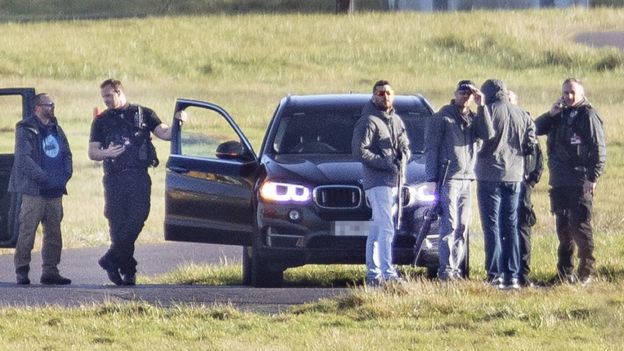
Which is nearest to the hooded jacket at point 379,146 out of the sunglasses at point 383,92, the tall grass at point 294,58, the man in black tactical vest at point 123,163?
the sunglasses at point 383,92

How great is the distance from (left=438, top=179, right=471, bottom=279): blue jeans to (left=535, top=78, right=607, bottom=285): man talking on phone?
0.87 metres

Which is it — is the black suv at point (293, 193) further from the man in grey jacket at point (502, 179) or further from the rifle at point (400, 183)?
the man in grey jacket at point (502, 179)

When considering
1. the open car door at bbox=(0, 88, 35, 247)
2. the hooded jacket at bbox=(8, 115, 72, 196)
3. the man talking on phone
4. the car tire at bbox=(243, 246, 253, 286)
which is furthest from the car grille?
the open car door at bbox=(0, 88, 35, 247)

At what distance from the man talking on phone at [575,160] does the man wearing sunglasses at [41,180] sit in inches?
155

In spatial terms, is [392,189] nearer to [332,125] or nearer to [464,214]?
[464,214]

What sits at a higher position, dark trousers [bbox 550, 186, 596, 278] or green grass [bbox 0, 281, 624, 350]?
dark trousers [bbox 550, 186, 596, 278]

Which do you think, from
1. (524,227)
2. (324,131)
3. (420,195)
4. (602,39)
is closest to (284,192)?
(420,195)

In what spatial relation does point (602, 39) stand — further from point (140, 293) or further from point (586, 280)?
point (140, 293)

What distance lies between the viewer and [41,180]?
44.9ft

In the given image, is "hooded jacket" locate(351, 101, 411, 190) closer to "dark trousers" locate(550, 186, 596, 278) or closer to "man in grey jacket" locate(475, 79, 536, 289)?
"man in grey jacket" locate(475, 79, 536, 289)

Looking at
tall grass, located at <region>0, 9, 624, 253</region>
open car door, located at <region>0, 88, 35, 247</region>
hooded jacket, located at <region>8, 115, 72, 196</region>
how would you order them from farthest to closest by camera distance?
tall grass, located at <region>0, 9, 624, 253</region> < open car door, located at <region>0, 88, 35, 247</region> < hooded jacket, located at <region>8, 115, 72, 196</region>

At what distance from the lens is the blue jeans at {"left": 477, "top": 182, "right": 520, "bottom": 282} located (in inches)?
491

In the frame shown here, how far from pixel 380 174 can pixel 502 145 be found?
3.22 ft

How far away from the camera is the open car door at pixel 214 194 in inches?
512
